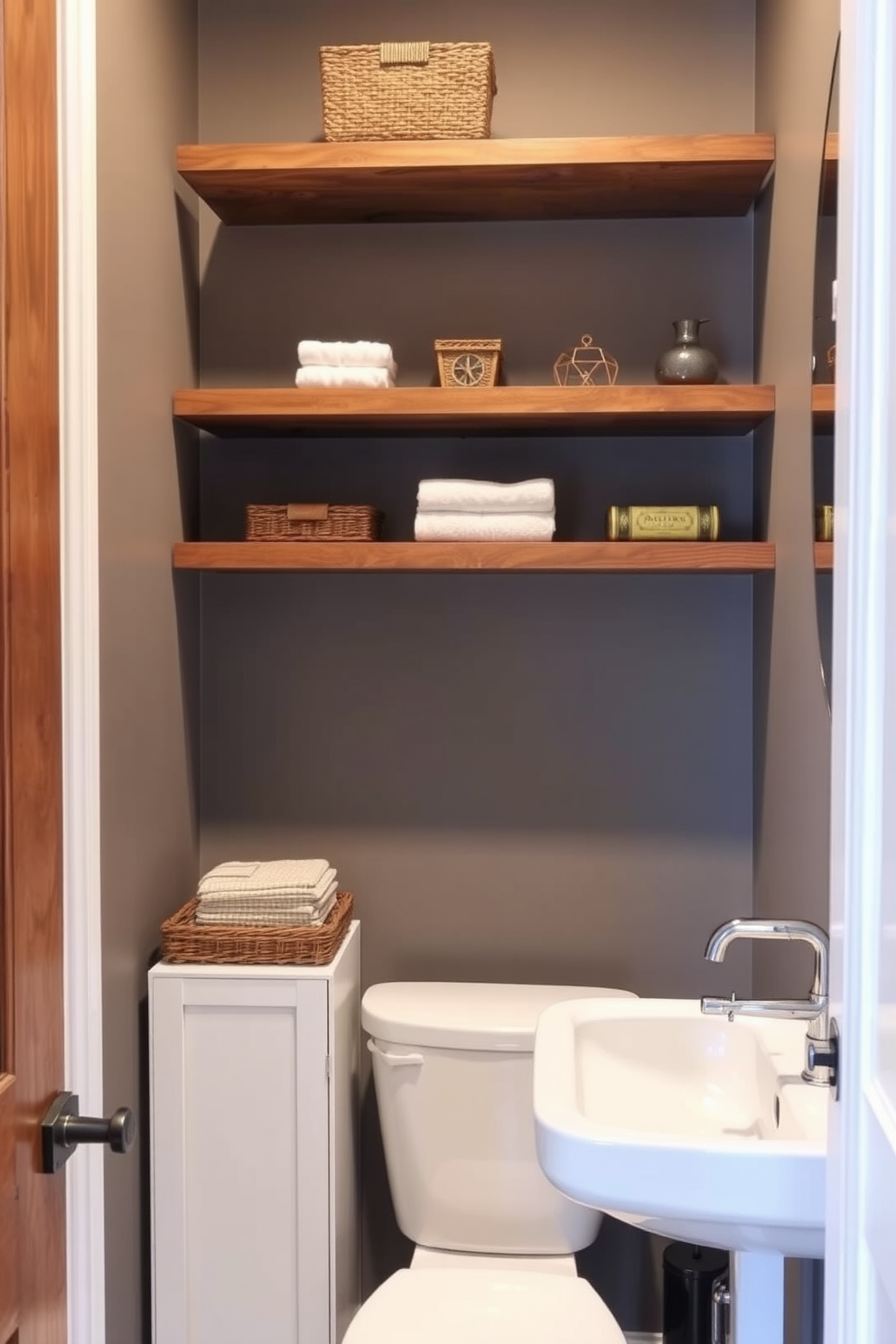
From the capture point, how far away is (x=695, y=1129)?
5.40ft

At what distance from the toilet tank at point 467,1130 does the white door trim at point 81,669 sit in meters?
0.56

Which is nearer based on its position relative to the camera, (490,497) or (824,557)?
(824,557)

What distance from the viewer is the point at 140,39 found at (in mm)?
1914

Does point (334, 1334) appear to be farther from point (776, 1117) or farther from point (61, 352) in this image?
point (61, 352)

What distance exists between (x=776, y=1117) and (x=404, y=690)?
106cm

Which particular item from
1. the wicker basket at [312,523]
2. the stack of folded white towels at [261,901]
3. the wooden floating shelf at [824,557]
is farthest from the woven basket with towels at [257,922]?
the wooden floating shelf at [824,557]

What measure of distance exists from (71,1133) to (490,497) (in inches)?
50.7

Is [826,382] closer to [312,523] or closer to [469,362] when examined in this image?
[469,362]

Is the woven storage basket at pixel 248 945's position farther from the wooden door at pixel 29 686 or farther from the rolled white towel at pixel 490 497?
the wooden door at pixel 29 686

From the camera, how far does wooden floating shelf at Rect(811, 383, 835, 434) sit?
59.6 inches

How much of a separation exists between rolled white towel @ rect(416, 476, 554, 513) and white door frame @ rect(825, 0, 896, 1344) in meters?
1.06

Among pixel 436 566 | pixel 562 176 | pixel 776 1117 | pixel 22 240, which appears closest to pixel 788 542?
pixel 436 566

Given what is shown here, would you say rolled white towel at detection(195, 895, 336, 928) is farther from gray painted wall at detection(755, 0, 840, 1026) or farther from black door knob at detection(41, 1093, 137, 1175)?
black door knob at detection(41, 1093, 137, 1175)

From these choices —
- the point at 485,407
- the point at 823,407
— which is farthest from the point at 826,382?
the point at 485,407
